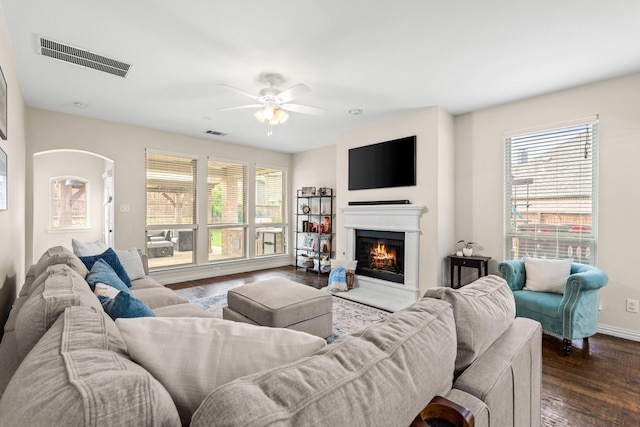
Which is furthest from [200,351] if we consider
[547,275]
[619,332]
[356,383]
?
[619,332]

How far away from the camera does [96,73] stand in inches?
118

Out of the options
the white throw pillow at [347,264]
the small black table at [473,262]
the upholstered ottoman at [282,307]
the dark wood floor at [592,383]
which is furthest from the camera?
the white throw pillow at [347,264]

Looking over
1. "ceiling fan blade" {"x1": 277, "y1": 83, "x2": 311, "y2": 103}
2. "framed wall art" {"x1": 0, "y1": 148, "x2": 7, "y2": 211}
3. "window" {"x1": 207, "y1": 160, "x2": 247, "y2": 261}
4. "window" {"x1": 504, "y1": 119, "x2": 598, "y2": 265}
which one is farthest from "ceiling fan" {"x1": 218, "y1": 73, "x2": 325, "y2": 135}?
"window" {"x1": 207, "y1": 160, "x2": 247, "y2": 261}

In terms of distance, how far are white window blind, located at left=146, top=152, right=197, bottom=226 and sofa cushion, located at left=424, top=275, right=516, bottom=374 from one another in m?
5.13

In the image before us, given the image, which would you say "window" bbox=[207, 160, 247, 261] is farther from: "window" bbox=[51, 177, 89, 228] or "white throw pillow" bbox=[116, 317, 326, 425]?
"white throw pillow" bbox=[116, 317, 326, 425]

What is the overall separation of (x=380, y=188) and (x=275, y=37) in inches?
107

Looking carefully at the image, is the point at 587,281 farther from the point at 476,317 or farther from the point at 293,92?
the point at 293,92

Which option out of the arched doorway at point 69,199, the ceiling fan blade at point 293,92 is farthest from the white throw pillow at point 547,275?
the arched doorway at point 69,199

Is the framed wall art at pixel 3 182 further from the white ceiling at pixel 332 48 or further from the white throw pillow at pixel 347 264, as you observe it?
the white throw pillow at pixel 347 264

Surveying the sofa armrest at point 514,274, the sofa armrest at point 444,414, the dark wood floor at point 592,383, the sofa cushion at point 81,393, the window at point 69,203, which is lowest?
the dark wood floor at point 592,383

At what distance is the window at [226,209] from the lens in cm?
586

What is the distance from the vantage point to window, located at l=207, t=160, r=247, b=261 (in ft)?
19.2

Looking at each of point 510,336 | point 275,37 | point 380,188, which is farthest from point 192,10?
point 380,188

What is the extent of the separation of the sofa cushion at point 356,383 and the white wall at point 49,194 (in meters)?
6.73
